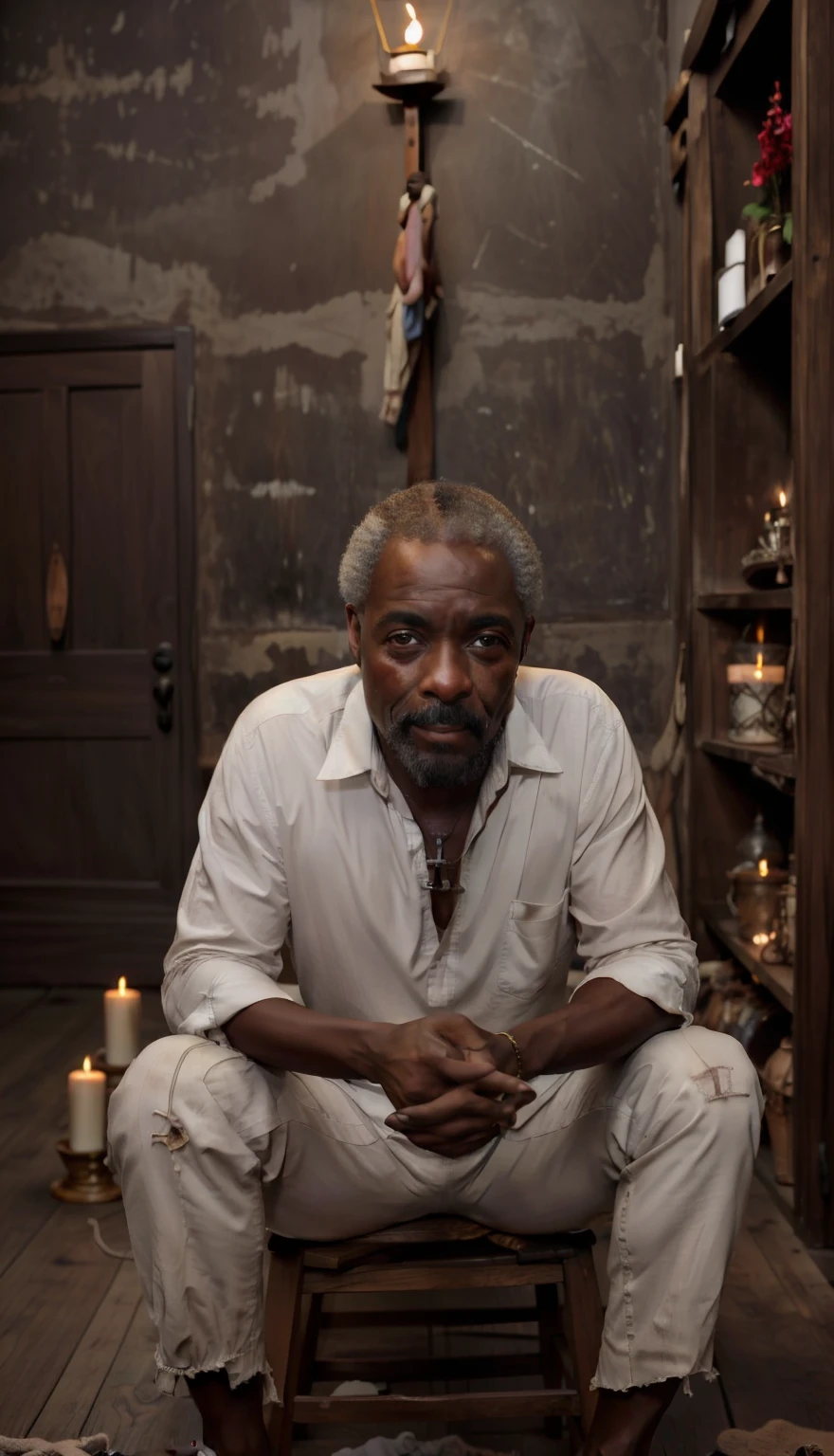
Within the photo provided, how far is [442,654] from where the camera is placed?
5.27ft

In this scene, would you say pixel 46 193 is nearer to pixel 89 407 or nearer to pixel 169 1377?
pixel 89 407

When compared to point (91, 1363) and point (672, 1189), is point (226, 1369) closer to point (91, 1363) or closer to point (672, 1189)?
point (672, 1189)

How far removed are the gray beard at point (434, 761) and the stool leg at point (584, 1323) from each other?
0.60m

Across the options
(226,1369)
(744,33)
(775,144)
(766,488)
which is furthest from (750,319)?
(226,1369)

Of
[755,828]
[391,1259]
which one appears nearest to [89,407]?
[755,828]

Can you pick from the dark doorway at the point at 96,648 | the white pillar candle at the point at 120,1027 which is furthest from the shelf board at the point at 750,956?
the dark doorway at the point at 96,648

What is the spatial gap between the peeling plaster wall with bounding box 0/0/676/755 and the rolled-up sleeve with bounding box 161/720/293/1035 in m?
2.84

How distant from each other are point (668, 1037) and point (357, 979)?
42 cm

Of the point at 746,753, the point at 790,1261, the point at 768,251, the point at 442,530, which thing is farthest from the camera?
the point at 746,753

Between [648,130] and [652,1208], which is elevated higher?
[648,130]

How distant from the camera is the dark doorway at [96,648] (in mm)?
4516

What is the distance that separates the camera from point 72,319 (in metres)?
4.52

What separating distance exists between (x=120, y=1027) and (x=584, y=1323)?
5.11 ft

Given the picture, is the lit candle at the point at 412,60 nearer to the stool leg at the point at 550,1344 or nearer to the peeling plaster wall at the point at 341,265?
the peeling plaster wall at the point at 341,265
